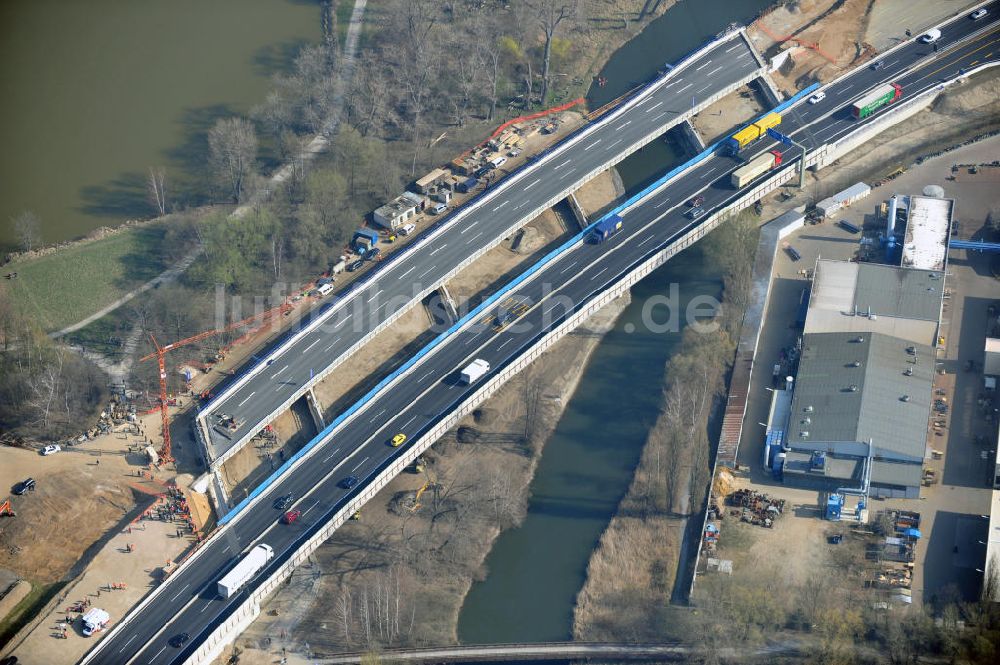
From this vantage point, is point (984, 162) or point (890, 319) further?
point (984, 162)

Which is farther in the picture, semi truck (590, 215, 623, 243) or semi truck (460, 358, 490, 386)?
semi truck (590, 215, 623, 243)

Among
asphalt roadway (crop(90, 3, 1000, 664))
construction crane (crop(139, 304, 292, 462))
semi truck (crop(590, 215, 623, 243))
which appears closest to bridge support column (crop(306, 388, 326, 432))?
asphalt roadway (crop(90, 3, 1000, 664))

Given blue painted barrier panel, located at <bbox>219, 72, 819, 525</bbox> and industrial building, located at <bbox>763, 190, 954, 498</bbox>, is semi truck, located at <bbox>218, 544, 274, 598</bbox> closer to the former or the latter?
blue painted barrier panel, located at <bbox>219, 72, 819, 525</bbox>

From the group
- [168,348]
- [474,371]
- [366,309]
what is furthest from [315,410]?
[168,348]

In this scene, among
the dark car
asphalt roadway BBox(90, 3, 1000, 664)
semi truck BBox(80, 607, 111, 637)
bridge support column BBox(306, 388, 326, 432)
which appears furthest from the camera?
bridge support column BBox(306, 388, 326, 432)

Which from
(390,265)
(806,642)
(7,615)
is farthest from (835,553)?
(7,615)

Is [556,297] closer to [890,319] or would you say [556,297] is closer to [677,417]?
[677,417]
